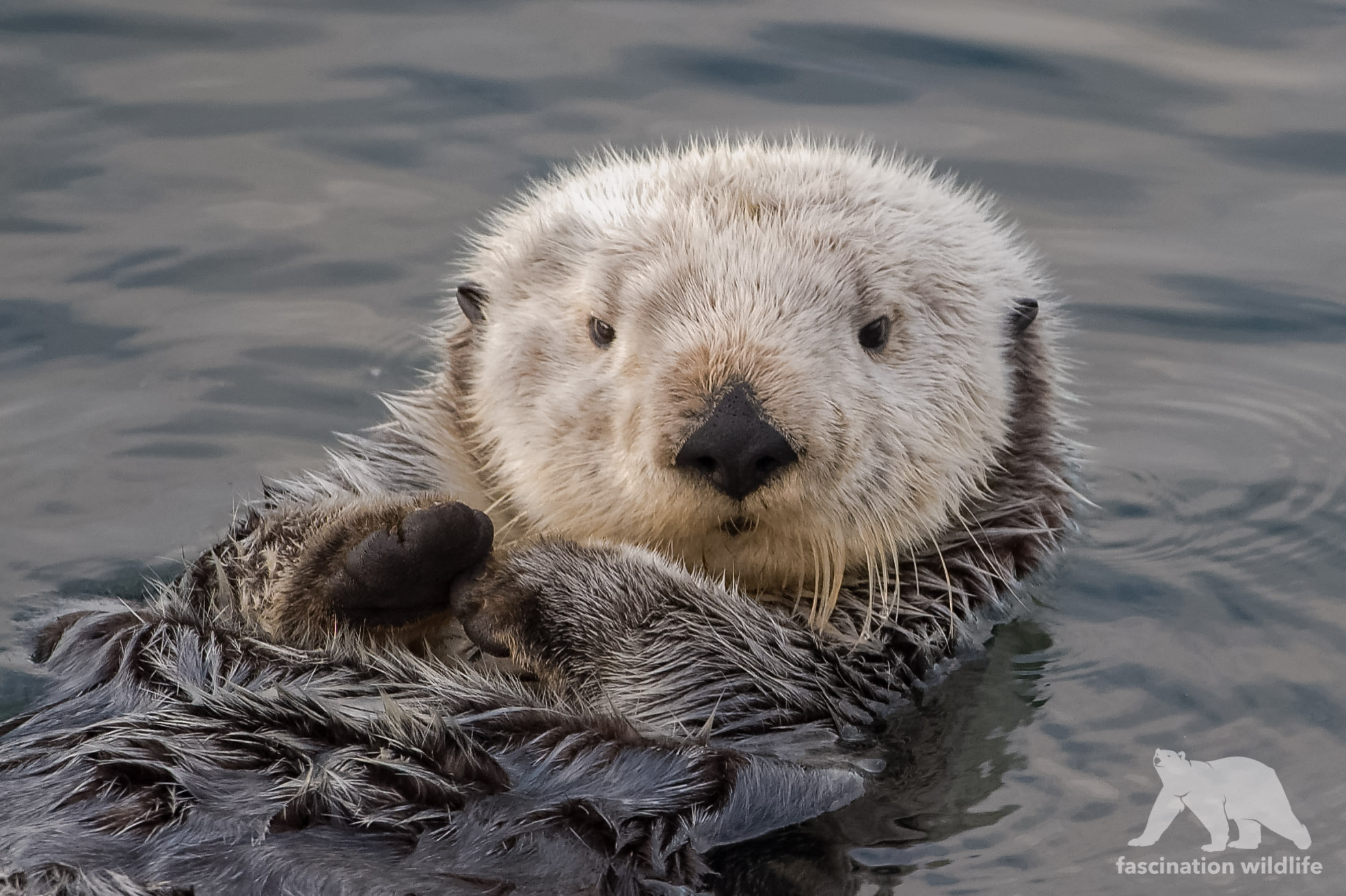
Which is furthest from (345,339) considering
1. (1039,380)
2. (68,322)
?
(1039,380)

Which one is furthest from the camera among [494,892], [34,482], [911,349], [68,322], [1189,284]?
[1189,284]

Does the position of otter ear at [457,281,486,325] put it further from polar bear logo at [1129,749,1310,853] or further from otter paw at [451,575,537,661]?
polar bear logo at [1129,749,1310,853]

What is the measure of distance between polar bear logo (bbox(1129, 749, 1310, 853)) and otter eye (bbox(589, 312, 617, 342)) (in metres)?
1.87

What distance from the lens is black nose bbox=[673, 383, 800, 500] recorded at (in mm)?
3480

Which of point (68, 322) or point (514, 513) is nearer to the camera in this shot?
point (514, 513)

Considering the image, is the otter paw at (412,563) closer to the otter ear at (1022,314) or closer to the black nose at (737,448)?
the black nose at (737,448)

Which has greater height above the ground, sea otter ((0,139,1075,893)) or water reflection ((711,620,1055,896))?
sea otter ((0,139,1075,893))

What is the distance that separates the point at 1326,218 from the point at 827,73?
2.70m

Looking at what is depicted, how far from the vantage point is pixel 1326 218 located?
25.2 feet

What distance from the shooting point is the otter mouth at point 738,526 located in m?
3.82

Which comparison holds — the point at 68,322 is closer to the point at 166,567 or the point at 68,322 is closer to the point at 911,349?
the point at 166,567

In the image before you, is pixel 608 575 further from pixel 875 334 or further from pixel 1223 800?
pixel 1223 800

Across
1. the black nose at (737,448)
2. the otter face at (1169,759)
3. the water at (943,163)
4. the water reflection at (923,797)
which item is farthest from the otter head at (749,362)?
the otter face at (1169,759)

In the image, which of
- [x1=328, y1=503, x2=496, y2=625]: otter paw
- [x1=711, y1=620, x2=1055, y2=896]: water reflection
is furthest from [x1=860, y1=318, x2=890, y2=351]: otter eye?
[x1=328, y1=503, x2=496, y2=625]: otter paw
